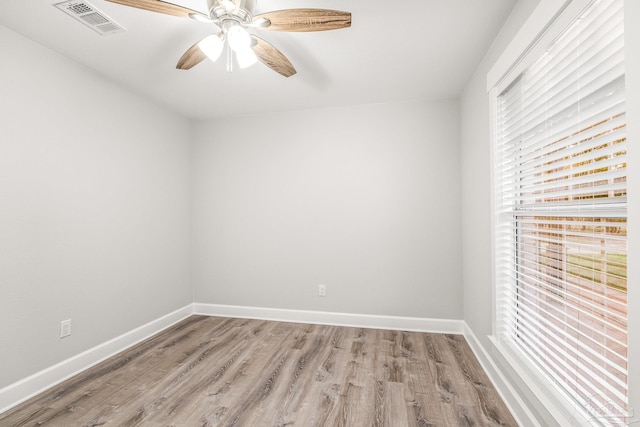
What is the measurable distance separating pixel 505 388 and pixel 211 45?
8.93 feet

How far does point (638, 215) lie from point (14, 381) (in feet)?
11.0

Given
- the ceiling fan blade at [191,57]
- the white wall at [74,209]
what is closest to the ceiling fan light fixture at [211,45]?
the ceiling fan blade at [191,57]

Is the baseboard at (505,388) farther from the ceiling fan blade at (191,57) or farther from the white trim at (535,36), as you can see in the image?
the ceiling fan blade at (191,57)

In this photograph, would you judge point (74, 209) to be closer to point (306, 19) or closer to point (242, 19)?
point (242, 19)

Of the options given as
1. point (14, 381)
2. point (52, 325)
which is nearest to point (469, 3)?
point (52, 325)

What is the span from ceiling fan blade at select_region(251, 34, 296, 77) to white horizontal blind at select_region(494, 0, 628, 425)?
4.58ft

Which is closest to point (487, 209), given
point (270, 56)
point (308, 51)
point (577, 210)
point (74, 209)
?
point (577, 210)

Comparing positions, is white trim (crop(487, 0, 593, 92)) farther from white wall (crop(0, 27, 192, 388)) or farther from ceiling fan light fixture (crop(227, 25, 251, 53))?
white wall (crop(0, 27, 192, 388))

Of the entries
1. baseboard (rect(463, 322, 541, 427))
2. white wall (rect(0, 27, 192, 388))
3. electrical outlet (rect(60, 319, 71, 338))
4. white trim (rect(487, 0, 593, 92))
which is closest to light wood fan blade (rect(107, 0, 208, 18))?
white wall (rect(0, 27, 192, 388))

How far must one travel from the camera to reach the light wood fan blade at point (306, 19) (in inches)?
56.7

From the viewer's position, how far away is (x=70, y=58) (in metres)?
2.38

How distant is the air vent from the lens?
69.4 inches

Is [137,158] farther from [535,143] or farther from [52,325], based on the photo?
[535,143]

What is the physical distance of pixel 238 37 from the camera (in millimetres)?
1584
